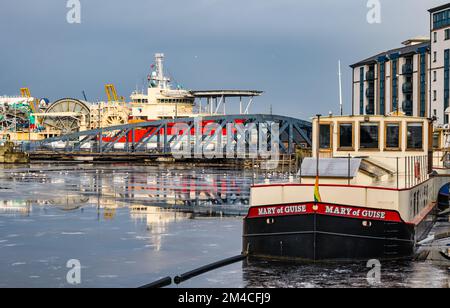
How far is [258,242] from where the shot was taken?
830 inches

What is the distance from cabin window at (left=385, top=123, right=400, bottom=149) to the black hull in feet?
17.0

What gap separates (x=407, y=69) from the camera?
104375mm

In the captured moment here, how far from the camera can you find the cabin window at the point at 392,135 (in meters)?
25.7

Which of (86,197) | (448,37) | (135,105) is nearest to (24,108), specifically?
(135,105)

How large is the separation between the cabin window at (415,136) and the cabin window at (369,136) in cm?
123

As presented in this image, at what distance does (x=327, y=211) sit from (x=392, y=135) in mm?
6829

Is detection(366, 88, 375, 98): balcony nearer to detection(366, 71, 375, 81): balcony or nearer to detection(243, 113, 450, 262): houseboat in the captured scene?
detection(366, 71, 375, 81): balcony

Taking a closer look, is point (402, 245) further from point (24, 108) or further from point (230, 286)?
point (24, 108)

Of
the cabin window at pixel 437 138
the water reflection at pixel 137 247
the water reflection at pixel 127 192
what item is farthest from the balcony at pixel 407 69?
the water reflection at pixel 137 247

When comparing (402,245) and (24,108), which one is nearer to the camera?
(402,245)

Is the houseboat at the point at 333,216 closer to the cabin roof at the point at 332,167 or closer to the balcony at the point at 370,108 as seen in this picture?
the cabin roof at the point at 332,167

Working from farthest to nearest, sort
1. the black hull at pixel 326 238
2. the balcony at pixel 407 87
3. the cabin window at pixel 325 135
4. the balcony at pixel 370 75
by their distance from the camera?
the balcony at pixel 370 75 < the balcony at pixel 407 87 < the cabin window at pixel 325 135 < the black hull at pixel 326 238

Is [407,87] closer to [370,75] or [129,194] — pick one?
[370,75]

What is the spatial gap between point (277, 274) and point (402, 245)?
417cm
